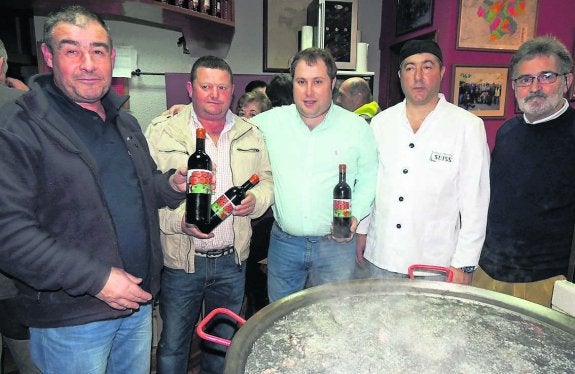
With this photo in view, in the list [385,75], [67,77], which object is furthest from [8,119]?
[385,75]

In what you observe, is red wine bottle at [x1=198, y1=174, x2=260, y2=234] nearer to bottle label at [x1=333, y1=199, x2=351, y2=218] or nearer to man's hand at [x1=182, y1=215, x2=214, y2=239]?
man's hand at [x1=182, y1=215, x2=214, y2=239]

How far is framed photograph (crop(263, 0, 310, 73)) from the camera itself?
5324 millimetres

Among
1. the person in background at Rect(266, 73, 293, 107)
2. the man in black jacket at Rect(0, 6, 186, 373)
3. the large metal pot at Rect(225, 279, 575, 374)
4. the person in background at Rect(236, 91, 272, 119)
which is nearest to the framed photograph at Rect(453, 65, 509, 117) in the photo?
the person in background at Rect(266, 73, 293, 107)

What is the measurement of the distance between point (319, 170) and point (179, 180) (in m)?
0.78

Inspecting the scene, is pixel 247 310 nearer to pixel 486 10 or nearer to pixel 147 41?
pixel 147 41

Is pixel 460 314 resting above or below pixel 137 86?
below

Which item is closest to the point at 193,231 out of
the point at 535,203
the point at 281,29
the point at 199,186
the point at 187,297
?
the point at 199,186

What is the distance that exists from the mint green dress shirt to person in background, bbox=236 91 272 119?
1235 millimetres

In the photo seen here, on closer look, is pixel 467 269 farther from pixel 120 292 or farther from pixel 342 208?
pixel 120 292

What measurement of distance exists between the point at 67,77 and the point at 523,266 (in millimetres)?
2298

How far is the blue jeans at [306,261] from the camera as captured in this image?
227 centimetres

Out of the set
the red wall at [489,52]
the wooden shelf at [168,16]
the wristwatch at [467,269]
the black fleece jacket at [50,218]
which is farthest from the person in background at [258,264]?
the red wall at [489,52]

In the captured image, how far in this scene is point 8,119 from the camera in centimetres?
135

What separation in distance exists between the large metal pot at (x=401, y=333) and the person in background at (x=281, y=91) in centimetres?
214
